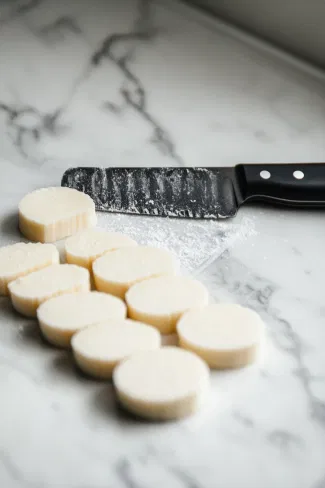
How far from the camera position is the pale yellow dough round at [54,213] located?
1.09 metres

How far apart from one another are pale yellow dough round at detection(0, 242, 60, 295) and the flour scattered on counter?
0.44 ft

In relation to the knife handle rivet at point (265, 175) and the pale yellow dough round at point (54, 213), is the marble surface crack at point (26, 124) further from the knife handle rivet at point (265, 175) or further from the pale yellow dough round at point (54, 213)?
the knife handle rivet at point (265, 175)

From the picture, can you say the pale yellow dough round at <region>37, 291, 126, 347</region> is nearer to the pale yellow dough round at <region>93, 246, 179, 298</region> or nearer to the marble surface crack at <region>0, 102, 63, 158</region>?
the pale yellow dough round at <region>93, 246, 179, 298</region>

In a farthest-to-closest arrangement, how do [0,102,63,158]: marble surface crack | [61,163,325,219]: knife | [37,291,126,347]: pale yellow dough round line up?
[0,102,63,158]: marble surface crack, [61,163,325,219]: knife, [37,291,126,347]: pale yellow dough round

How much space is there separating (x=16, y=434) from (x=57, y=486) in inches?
3.0

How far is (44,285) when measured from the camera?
0.97m

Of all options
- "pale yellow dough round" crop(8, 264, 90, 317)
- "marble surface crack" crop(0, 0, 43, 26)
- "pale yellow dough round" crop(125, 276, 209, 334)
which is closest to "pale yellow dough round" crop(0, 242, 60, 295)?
"pale yellow dough round" crop(8, 264, 90, 317)

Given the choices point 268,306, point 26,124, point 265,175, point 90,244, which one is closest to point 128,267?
point 90,244

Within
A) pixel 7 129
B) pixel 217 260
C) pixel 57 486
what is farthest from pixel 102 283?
pixel 7 129

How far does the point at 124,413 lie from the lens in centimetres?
83

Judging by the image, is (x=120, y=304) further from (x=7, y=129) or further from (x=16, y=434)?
(x=7, y=129)

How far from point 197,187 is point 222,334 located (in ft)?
1.09

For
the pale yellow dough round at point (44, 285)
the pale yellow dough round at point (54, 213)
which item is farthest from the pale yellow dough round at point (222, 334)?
the pale yellow dough round at point (54, 213)

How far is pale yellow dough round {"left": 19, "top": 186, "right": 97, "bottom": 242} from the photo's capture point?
109 centimetres
